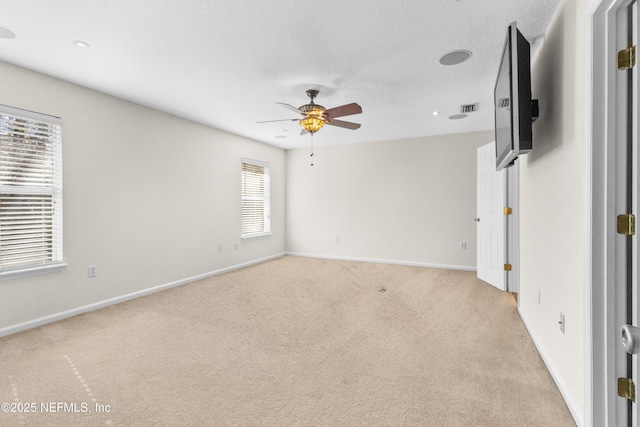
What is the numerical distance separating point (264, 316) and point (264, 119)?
293 cm

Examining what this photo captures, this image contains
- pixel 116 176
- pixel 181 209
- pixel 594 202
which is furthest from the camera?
pixel 181 209

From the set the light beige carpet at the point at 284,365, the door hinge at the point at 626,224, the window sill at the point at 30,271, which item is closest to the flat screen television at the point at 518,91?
the door hinge at the point at 626,224

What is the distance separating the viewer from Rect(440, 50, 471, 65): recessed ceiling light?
2760 mm

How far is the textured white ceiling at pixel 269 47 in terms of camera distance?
214 centimetres

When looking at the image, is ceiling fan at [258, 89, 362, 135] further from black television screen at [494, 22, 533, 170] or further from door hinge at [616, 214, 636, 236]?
door hinge at [616, 214, 636, 236]

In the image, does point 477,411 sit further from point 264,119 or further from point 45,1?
point 264,119

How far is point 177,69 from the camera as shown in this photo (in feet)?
9.96

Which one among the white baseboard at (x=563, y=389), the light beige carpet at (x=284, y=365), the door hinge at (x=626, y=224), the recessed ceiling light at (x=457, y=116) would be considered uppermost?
the recessed ceiling light at (x=457, y=116)

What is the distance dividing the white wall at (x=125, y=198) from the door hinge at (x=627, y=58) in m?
4.52

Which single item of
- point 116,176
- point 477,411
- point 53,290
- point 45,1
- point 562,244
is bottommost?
point 477,411

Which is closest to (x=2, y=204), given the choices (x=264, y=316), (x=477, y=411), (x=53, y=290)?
(x=53, y=290)

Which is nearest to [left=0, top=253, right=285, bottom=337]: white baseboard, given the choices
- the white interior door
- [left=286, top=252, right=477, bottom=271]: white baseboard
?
[left=286, top=252, right=477, bottom=271]: white baseboard

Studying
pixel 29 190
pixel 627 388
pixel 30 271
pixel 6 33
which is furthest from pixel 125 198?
pixel 627 388

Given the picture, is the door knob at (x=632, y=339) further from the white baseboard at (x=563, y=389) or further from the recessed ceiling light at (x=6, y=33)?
the recessed ceiling light at (x=6, y=33)
